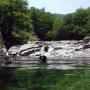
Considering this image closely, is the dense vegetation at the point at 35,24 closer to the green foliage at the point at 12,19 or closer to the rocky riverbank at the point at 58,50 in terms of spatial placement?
the green foliage at the point at 12,19

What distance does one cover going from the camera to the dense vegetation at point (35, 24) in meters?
130

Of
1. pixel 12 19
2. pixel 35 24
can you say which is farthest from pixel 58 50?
pixel 35 24

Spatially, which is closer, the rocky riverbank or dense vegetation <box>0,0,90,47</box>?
the rocky riverbank

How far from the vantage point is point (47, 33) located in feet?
570

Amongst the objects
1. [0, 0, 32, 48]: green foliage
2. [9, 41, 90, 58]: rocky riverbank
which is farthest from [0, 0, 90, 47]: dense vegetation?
[9, 41, 90, 58]: rocky riverbank

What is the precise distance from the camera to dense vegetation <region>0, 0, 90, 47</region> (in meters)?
130

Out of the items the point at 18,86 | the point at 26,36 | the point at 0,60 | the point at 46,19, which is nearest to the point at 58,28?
the point at 46,19

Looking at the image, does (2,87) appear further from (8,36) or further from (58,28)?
(58,28)

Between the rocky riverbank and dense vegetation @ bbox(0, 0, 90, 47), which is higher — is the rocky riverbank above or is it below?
below

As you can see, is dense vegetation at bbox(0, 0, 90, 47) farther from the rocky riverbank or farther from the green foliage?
the rocky riverbank

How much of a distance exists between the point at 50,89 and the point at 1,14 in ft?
325

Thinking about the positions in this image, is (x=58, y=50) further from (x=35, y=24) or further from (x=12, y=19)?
(x=35, y=24)

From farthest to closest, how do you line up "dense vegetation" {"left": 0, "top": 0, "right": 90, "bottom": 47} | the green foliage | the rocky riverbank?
1. "dense vegetation" {"left": 0, "top": 0, "right": 90, "bottom": 47}
2. the green foliage
3. the rocky riverbank

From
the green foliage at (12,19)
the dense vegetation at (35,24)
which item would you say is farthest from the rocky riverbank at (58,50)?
the green foliage at (12,19)
